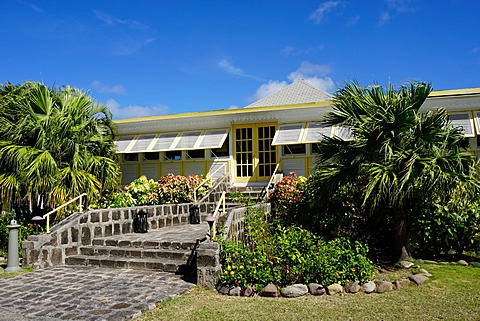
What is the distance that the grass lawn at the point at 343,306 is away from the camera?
5059mm

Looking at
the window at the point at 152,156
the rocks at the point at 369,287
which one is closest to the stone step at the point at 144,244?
the rocks at the point at 369,287

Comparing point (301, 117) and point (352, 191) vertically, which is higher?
point (301, 117)

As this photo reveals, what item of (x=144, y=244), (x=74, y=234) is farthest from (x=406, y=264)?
(x=74, y=234)

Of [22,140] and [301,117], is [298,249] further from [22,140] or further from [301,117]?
[22,140]

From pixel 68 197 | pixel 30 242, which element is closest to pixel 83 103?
pixel 68 197

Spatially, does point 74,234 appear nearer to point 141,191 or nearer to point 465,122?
point 141,191

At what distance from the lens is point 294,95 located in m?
19.1

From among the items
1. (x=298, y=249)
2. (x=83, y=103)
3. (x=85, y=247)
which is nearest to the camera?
(x=298, y=249)

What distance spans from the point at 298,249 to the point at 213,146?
7972 mm

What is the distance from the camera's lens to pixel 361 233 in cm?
834

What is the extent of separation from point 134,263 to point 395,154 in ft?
17.3

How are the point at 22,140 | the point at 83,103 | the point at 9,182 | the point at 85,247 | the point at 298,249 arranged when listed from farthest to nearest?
the point at 83,103, the point at 22,140, the point at 9,182, the point at 85,247, the point at 298,249

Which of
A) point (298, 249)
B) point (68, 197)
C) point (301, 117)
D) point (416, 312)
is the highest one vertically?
→ point (301, 117)

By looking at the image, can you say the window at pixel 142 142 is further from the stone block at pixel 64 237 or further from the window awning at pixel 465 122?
the window awning at pixel 465 122
